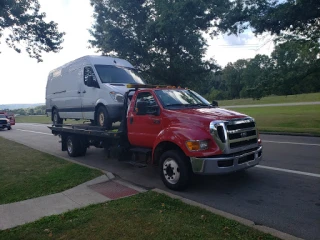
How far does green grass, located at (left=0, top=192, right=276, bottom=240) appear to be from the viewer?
376 cm

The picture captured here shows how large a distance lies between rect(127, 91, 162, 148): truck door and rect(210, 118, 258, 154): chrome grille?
1424mm

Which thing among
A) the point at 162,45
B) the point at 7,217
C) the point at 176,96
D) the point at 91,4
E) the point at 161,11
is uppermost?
the point at 91,4

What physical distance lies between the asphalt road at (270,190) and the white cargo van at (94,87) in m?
1.71

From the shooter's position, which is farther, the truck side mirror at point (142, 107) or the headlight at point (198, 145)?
the truck side mirror at point (142, 107)

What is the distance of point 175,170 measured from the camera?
18.9 feet

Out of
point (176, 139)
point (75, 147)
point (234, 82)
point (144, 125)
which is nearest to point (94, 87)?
point (75, 147)

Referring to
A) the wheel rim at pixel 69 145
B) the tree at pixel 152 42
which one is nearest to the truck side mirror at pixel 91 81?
the wheel rim at pixel 69 145

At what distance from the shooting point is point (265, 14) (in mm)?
14242

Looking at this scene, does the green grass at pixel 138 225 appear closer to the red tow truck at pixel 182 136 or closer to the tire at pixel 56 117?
the red tow truck at pixel 182 136

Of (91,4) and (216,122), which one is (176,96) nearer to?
(216,122)

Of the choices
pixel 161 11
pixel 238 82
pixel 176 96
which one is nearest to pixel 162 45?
pixel 161 11

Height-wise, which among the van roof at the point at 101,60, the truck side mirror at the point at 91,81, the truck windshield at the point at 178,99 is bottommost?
the truck windshield at the point at 178,99

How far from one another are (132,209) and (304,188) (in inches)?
133

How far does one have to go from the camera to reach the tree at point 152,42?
65.5 feet
